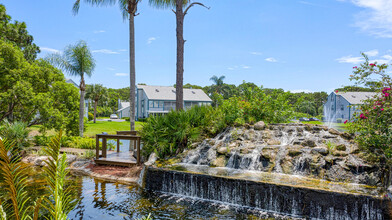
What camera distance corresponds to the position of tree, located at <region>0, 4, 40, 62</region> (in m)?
20.5

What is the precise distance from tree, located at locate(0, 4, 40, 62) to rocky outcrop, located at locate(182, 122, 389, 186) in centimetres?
2007

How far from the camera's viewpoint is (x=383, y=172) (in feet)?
20.8

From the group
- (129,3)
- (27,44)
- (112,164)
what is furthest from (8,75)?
(27,44)

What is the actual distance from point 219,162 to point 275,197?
263 cm

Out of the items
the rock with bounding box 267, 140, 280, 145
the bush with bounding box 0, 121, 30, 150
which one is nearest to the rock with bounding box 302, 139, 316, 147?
the rock with bounding box 267, 140, 280, 145

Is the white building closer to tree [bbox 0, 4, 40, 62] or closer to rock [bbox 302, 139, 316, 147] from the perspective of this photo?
tree [bbox 0, 4, 40, 62]

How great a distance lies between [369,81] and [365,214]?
407cm

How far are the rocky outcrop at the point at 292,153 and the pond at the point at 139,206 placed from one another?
1.97 m

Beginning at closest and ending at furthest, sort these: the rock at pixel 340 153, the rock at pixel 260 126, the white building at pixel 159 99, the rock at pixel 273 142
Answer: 1. the rock at pixel 340 153
2. the rock at pixel 273 142
3. the rock at pixel 260 126
4. the white building at pixel 159 99

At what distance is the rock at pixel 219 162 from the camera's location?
26.9ft

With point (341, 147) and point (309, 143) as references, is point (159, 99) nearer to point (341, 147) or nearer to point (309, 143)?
point (309, 143)

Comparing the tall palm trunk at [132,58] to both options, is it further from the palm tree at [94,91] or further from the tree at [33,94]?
the palm tree at [94,91]

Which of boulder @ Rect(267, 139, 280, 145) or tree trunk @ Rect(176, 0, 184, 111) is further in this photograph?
tree trunk @ Rect(176, 0, 184, 111)

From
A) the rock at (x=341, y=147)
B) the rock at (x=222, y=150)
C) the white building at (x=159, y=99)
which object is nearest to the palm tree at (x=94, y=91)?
the white building at (x=159, y=99)
